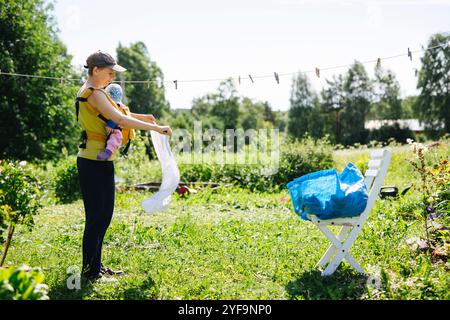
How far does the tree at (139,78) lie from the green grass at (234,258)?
89.0 feet

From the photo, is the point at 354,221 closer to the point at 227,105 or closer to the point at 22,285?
the point at 22,285

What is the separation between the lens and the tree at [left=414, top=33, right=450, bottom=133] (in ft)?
117

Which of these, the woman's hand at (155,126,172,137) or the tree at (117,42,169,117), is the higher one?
the tree at (117,42,169,117)

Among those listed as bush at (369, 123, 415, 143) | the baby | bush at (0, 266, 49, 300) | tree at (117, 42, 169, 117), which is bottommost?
bush at (369, 123, 415, 143)

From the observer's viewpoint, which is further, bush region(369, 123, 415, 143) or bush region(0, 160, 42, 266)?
bush region(369, 123, 415, 143)

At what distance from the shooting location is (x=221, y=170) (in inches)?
468

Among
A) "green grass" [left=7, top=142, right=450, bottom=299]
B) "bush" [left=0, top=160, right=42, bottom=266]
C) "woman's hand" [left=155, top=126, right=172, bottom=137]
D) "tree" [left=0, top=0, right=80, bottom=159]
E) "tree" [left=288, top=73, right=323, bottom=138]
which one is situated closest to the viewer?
"green grass" [left=7, top=142, right=450, bottom=299]

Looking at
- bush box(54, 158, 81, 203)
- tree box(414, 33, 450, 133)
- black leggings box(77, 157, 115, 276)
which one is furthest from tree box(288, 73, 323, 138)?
black leggings box(77, 157, 115, 276)

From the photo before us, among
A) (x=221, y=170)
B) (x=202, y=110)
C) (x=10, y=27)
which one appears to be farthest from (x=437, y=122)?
(x=10, y=27)

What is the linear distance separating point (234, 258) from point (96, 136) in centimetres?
187

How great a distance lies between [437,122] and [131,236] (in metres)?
36.3

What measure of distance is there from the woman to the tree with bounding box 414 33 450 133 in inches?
1438

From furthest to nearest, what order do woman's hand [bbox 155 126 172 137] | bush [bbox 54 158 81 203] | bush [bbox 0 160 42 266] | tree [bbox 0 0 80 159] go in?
tree [bbox 0 0 80 159], bush [bbox 54 158 81 203], bush [bbox 0 160 42 266], woman's hand [bbox 155 126 172 137]

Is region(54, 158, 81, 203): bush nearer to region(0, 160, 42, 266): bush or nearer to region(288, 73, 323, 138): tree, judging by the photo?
region(0, 160, 42, 266): bush
